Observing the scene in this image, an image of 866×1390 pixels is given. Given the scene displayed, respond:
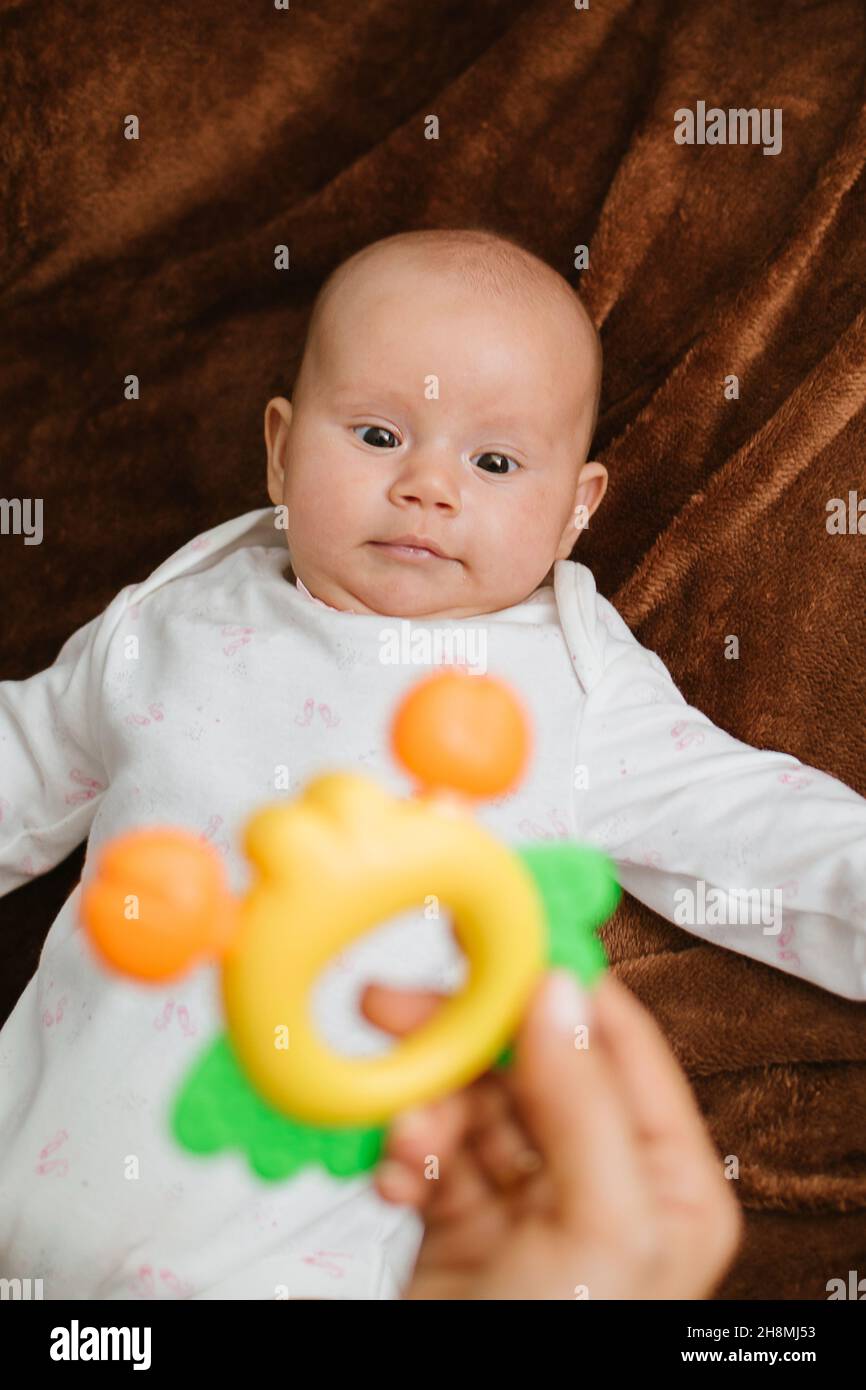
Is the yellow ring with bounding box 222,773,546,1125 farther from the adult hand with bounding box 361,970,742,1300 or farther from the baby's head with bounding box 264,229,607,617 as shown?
the baby's head with bounding box 264,229,607,617

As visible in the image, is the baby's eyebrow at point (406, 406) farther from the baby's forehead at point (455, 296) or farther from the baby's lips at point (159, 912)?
the baby's lips at point (159, 912)

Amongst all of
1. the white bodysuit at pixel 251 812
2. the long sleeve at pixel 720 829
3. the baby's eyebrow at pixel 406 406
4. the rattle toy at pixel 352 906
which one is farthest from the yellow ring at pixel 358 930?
the baby's eyebrow at pixel 406 406

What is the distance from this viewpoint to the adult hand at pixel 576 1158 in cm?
65

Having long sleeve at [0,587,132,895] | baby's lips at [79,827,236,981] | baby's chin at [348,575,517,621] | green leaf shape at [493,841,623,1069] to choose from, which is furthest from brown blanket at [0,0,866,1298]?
baby's lips at [79,827,236,981]

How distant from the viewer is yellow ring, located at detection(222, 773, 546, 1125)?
606 mm

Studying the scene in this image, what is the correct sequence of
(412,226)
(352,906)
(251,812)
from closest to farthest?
(352,906), (251,812), (412,226)

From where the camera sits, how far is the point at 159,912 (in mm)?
617

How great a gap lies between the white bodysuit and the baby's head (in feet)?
0.14

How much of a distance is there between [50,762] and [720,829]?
604 millimetres

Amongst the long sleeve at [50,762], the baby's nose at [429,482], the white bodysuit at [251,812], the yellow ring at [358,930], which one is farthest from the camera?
the long sleeve at [50,762]

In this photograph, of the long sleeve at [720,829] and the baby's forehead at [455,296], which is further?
the baby's forehead at [455,296]

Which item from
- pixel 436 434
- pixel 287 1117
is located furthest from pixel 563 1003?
pixel 436 434

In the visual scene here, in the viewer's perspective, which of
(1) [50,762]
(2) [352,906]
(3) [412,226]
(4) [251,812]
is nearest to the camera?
(2) [352,906]

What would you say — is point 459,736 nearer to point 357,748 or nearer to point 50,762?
point 357,748
